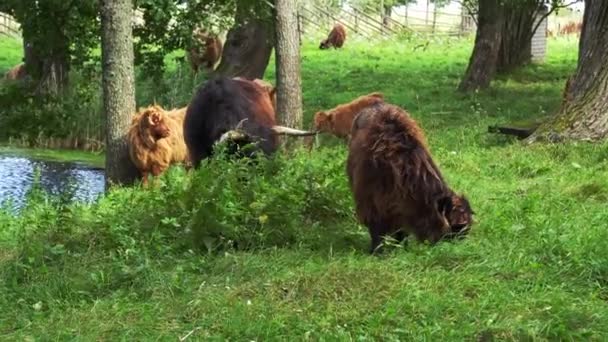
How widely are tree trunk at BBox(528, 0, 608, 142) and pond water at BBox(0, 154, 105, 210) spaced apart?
5910 mm

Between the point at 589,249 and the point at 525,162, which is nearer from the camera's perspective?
the point at 589,249

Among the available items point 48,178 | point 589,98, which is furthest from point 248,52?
point 589,98

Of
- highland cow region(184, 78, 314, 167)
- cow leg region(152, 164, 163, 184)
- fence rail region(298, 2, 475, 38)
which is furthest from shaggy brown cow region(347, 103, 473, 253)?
fence rail region(298, 2, 475, 38)

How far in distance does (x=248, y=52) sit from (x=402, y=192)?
13159 millimetres

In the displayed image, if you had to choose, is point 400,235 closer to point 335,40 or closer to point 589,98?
point 589,98

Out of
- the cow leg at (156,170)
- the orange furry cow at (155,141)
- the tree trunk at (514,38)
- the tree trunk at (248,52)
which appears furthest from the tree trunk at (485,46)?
the cow leg at (156,170)

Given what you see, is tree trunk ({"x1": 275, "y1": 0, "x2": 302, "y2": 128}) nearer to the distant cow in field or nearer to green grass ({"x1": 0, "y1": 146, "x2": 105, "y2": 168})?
green grass ({"x1": 0, "y1": 146, "x2": 105, "y2": 168})

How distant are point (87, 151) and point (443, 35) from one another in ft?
84.6

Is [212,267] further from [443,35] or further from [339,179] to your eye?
[443,35]

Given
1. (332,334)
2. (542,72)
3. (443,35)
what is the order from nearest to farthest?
1. (332,334)
2. (542,72)
3. (443,35)

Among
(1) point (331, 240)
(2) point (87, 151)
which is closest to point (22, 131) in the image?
(2) point (87, 151)

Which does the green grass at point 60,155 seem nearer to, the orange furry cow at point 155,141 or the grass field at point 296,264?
the orange furry cow at point 155,141

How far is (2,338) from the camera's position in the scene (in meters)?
5.57

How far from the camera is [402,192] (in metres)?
6.78
